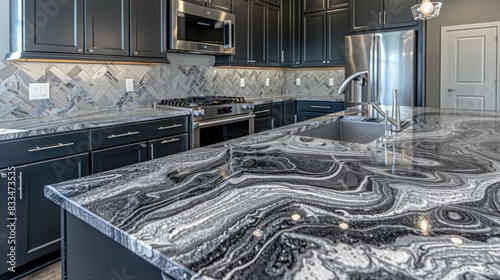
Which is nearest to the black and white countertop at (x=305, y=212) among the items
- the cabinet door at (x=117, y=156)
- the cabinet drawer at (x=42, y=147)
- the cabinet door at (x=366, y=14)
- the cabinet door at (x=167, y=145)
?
the cabinet drawer at (x=42, y=147)

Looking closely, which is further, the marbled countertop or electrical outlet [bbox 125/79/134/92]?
electrical outlet [bbox 125/79/134/92]

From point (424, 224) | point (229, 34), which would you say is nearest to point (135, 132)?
point (229, 34)

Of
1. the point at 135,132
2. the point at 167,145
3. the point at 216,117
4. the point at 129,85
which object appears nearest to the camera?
the point at 135,132

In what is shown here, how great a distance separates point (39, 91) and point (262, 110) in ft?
8.17

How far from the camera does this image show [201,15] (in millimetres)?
3523

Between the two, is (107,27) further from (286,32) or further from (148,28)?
(286,32)

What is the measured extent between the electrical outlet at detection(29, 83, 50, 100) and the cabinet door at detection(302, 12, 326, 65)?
3669mm

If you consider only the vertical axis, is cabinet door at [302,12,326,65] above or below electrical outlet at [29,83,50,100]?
above

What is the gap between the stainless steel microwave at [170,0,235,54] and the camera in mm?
3285

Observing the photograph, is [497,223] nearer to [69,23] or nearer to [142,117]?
[142,117]

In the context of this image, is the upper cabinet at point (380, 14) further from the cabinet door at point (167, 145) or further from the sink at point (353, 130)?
the cabinet door at point (167, 145)

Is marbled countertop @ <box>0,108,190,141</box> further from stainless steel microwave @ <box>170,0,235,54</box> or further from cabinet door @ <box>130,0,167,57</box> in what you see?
stainless steel microwave @ <box>170,0,235,54</box>

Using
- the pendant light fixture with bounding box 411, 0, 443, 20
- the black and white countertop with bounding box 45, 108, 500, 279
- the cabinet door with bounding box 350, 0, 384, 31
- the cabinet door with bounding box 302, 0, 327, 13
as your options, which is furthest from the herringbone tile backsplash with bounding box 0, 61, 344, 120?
the pendant light fixture with bounding box 411, 0, 443, 20

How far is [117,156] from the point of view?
→ 254 centimetres
